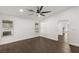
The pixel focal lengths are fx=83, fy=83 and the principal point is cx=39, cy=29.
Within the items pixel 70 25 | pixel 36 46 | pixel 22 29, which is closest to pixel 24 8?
pixel 22 29

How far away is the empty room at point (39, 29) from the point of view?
1.30m

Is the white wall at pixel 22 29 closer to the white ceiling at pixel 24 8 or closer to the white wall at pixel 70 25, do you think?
the white ceiling at pixel 24 8

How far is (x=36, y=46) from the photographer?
1.39 m

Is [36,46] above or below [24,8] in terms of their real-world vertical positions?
below

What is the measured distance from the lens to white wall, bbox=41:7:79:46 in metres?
1.28

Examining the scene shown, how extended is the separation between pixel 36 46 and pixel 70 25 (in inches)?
25.3

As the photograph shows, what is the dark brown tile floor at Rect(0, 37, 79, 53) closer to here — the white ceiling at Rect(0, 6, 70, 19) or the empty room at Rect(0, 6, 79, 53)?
the empty room at Rect(0, 6, 79, 53)

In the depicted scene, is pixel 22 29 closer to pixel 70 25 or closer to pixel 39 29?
pixel 39 29

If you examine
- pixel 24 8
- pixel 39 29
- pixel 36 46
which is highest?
pixel 24 8

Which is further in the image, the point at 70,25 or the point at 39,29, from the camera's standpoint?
the point at 39,29

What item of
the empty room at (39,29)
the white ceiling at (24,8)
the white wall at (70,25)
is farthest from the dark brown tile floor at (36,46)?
the white ceiling at (24,8)

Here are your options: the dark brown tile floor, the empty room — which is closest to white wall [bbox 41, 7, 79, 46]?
the empty room

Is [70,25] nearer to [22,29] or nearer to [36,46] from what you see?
[36,46]

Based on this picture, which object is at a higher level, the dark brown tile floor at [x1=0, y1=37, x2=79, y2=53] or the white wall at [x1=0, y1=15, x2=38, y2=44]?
the white wall at [x1=0, y1=15, x2=38, y2=44]
